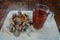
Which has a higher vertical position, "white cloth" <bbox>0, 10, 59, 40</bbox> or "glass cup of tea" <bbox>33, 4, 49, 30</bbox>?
"glass cup of tea" <bbox>33, 4, 49, 30</bbox>

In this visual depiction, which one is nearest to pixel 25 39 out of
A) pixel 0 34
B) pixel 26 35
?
pixel 26 35

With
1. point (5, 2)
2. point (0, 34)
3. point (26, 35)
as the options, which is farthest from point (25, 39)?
point (5, 2)

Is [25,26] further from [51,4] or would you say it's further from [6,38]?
[51,4]

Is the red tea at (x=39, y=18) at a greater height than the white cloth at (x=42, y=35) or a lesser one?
greater

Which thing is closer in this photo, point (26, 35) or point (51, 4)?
point (26, 35)

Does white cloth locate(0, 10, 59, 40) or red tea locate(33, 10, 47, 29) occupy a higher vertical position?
red tea locate(33, 10, 47, 29)

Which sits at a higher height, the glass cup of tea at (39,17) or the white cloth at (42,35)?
the glass cup of tea at (39,17)
